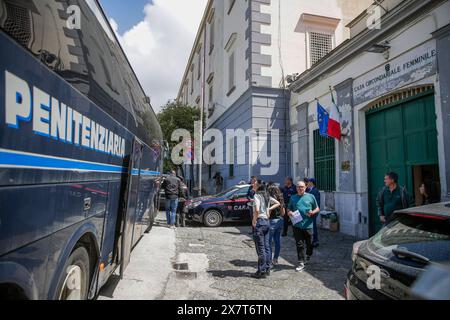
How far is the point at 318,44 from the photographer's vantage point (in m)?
15.2

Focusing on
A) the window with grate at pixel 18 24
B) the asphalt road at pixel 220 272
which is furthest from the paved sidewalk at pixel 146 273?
the window with grate at pixel 18 24

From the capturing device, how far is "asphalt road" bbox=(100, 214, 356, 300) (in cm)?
457

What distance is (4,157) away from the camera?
5.29ft

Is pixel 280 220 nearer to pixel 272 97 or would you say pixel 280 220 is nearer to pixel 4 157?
pixel 4 157

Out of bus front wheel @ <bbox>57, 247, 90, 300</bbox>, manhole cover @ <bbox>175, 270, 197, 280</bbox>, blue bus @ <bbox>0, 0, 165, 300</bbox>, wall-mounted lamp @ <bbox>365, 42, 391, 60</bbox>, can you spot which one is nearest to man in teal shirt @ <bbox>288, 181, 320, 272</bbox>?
manhole cover @ <bbox>175, 270, 197, 280</bbox>

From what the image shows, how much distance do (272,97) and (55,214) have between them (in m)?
12.8

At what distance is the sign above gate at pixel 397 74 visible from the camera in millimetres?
6840

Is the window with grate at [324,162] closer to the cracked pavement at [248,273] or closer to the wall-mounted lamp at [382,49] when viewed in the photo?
the cracked pavement at [248,273]

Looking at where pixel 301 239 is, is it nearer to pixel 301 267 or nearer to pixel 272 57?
pixel 301 267

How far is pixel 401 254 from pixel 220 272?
150 inches

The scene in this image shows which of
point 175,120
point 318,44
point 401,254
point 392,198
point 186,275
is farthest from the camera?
point 175,120

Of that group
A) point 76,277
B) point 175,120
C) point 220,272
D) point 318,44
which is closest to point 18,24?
point 76,277

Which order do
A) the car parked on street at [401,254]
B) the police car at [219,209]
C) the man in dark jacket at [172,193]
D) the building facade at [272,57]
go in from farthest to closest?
1. the building facade at [272,57]
2. the police car at [219,209]
3. the man in dark jacket at [172,193]
4. the car parked on street at [401,254]

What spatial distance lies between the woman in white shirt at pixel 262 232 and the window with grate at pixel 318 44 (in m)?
11.4
